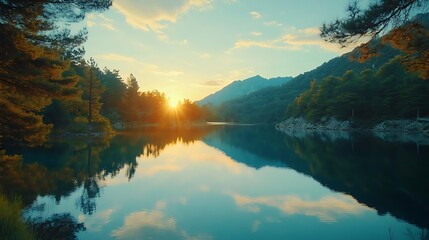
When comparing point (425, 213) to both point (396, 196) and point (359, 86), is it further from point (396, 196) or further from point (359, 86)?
point (359, 86)

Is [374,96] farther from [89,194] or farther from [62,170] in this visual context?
[89,194]

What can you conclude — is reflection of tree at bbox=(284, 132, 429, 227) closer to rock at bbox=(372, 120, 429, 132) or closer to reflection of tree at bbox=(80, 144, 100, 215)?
reflection of tree at bbox=(80, 144, 100, 215)

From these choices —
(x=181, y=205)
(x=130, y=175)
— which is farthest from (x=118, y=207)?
(x=130, y=175)

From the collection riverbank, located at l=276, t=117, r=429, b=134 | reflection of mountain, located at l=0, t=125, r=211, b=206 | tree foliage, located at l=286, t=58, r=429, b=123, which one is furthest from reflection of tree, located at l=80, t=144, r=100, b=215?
tree foliage, located at l=286, t=58, r=429, b=123

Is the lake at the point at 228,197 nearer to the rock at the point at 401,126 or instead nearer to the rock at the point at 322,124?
the rock at the point at 401,126

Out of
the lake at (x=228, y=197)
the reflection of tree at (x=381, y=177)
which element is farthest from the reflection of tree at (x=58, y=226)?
the reflection of tree at (x=381, y=177)

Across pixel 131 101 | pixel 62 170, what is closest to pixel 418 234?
pixel 62 170

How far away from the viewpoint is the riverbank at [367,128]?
64037 millimetres

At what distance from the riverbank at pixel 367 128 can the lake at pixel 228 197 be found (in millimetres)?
39620

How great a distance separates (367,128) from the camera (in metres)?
75.6

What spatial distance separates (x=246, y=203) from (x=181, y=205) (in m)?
2.99

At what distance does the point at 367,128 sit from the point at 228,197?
220 feet

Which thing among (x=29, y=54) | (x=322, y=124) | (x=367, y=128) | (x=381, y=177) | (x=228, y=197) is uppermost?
(x=29, y=54)

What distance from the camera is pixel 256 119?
196750 millimetres
